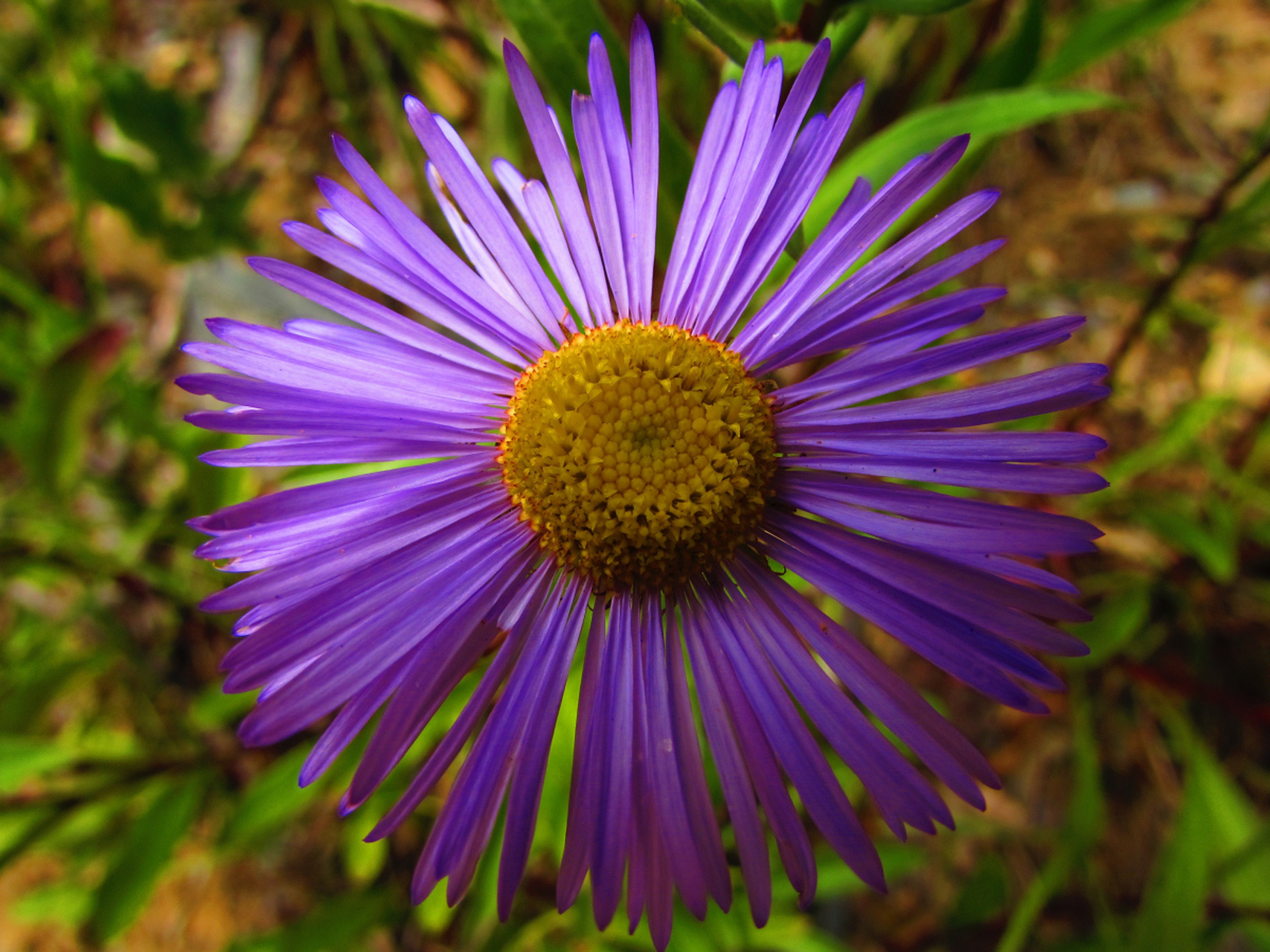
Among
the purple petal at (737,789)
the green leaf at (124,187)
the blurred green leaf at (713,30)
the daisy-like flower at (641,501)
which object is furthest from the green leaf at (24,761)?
the blurred green leaf at (713,30)

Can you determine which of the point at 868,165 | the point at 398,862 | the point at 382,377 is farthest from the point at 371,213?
the point at 398,862

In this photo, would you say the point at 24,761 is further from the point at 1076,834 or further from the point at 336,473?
the point at 1076,834

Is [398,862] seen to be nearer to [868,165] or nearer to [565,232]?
[565,232]

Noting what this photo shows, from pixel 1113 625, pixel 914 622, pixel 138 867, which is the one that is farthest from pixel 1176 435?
pixel 138 867

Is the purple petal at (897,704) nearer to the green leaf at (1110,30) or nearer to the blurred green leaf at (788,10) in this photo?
the blurred green leaf at (788,10)

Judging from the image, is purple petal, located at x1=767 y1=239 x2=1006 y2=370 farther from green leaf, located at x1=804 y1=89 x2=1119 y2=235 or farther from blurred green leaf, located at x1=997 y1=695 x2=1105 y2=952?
blurred green leaf, located at x1=997 y1=695 x2=1105 y2=952

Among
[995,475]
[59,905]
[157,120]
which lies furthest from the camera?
[157,120]
